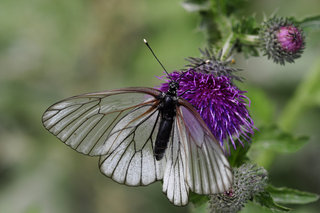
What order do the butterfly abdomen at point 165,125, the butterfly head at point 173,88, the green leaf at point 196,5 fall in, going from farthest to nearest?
1. the green leaf at point 196,5
2. the butterfly head at point 173,88
3. the butterfly abdomen at point 165,125

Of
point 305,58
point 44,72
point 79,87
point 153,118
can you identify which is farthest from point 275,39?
point 44,72

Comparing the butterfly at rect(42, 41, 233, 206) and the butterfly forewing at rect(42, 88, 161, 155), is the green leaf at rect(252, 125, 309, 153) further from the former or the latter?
the butterfly forewing at rect(42, 88, 161, 155)

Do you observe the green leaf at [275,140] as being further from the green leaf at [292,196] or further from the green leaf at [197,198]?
the green leaf at [197,198]

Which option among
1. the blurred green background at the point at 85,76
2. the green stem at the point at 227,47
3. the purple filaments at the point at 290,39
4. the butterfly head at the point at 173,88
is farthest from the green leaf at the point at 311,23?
the blurred green background at the point at 85,76

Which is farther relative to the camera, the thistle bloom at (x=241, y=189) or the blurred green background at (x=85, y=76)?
the blurred green background at (x=85, y=76)

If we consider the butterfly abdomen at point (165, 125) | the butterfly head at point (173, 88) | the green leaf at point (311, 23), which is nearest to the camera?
the butterfly abdomen at point (165, 125)

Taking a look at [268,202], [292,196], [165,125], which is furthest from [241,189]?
[165,125]

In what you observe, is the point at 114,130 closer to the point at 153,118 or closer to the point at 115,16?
the point at 153,118

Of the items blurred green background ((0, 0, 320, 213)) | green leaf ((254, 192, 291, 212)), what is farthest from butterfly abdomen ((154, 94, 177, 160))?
blurred green background ((0, 0, 320, 213))
